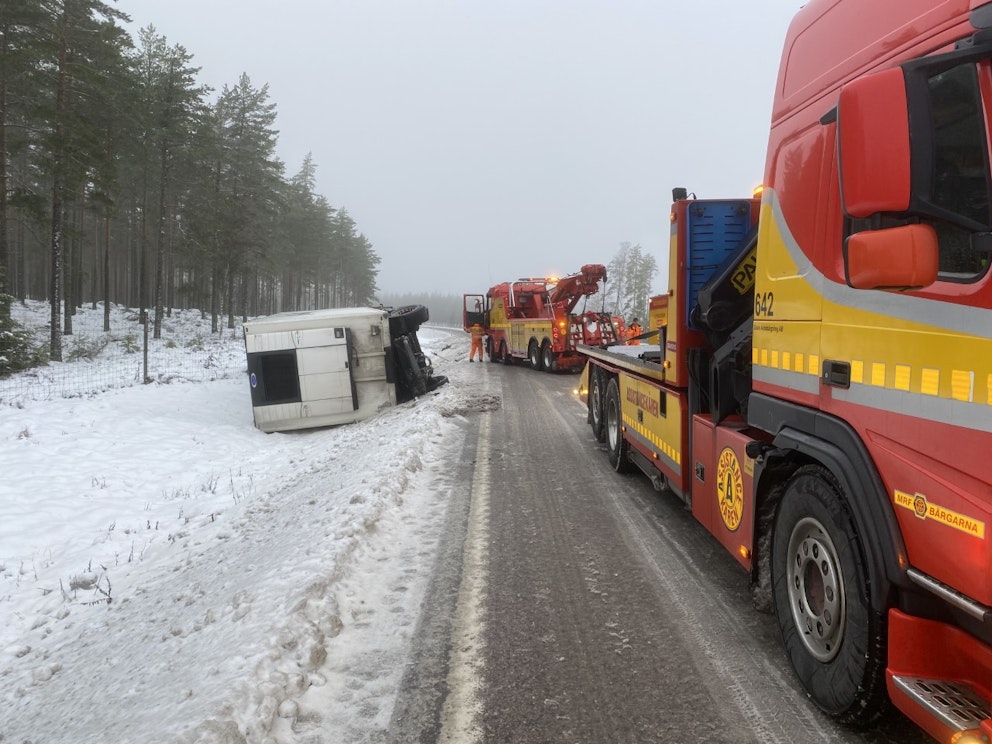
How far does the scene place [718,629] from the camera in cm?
366

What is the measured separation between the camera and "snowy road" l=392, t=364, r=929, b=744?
9.18ft

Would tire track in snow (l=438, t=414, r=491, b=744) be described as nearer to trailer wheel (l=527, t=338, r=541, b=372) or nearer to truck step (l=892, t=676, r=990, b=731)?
truck step (l=892, t=676, r=990, b=731)

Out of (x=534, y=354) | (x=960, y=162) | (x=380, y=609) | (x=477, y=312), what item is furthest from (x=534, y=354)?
(x=960, y=162)

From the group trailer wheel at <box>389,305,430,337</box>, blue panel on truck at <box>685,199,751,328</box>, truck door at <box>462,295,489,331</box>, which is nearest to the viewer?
blue panel on truck at <box>685,199,751,328</box>

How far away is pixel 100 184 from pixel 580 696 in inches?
920

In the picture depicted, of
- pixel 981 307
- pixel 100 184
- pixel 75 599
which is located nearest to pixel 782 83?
pixel 981 307

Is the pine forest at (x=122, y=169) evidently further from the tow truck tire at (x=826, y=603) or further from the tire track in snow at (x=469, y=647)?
the tow truck tire at (x=826, y=603)

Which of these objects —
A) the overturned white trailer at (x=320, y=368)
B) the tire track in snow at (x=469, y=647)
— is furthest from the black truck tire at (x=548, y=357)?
the tire track in snow at (x=469, y=647)

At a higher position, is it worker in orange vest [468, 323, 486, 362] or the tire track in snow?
worker in orange vest [468, 323, 486, 362]

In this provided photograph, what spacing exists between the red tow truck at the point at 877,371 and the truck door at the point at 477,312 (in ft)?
73.9

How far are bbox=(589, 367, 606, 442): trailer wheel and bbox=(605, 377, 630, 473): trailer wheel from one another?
16.7 inches

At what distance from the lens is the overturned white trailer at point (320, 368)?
1141cm

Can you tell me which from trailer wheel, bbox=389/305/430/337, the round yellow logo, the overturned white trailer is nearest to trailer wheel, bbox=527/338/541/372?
trailer wheel, bbox=389/305/430/337

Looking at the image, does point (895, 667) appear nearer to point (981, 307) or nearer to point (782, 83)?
point (981, 307)
